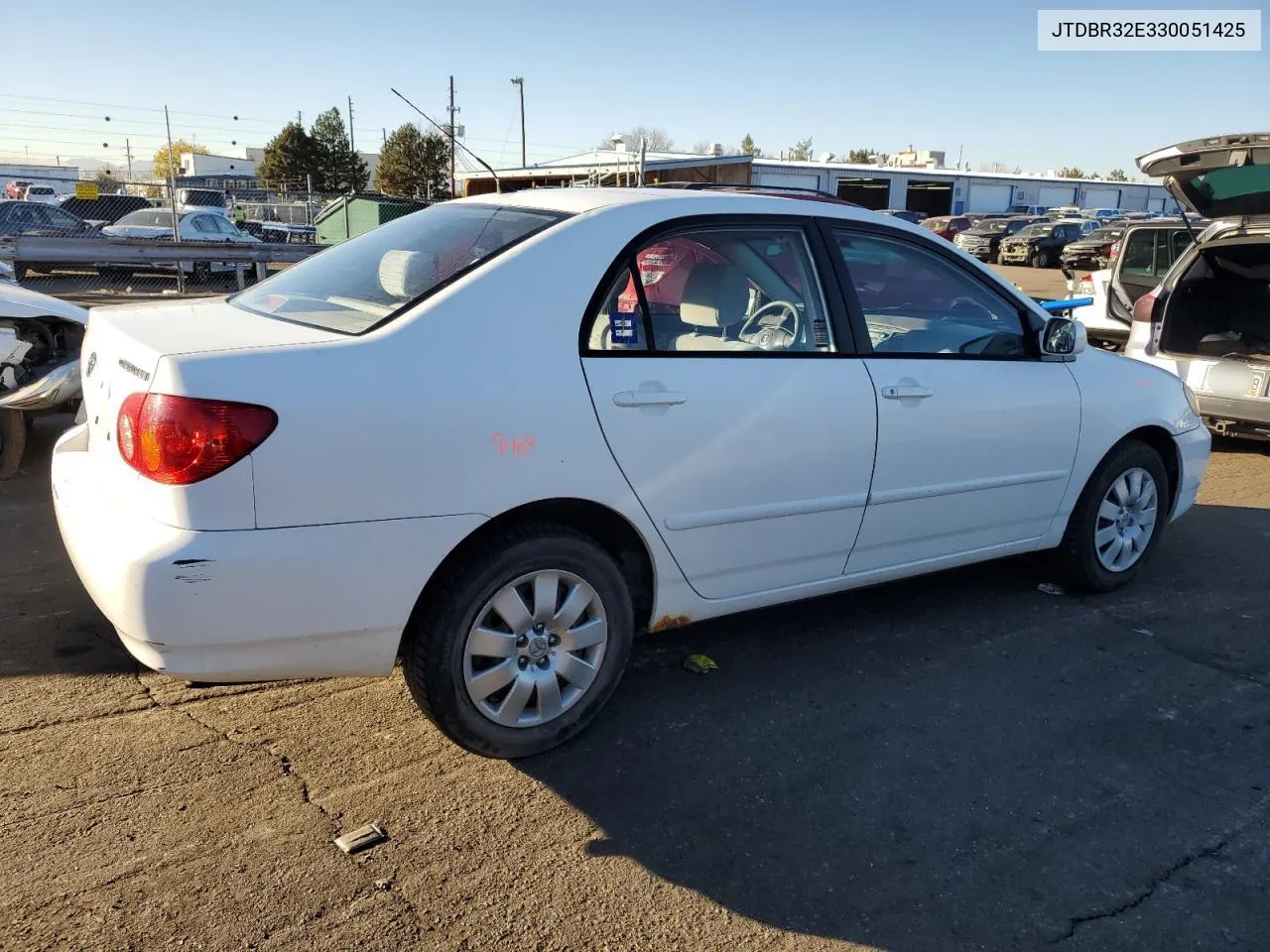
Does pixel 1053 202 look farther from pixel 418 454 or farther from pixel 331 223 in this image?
pixel 418 454

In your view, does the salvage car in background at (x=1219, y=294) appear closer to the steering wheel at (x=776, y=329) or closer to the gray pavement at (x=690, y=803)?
the gray pavement at (x=690, y=803)

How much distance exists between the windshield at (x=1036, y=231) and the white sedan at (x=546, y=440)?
106ft

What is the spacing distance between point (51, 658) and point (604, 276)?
2.42 m

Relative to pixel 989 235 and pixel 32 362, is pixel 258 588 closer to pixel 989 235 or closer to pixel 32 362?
pixel 32 362

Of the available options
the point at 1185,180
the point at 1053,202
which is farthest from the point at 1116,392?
the point at 1053,202

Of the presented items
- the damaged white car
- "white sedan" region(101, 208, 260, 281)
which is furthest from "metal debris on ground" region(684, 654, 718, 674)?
"white sedan" region(101, 208, 260, 281)

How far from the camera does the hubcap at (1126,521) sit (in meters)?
4.68

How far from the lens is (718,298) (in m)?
3.57

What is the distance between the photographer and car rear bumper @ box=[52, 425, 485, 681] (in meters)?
2.55

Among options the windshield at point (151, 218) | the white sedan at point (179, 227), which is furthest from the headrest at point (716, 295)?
the windshield at point (151, 218)

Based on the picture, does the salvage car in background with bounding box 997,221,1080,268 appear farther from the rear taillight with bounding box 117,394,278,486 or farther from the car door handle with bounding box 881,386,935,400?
the rear taillight with bounding box 117,394,278,486

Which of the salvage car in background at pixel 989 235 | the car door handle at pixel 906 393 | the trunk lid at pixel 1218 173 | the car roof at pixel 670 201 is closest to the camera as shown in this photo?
the car roof at pixel 670 201

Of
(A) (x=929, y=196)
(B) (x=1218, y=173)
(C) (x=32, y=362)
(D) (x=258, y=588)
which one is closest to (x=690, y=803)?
(D) (x=258, y=588)

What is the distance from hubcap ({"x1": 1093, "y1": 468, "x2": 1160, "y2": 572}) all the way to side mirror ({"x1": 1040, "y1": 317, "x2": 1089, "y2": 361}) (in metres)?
0.77
